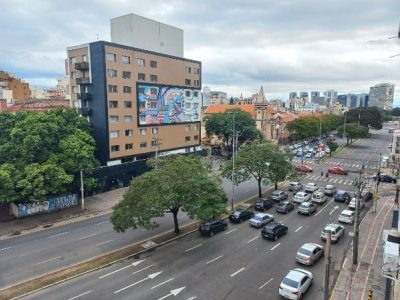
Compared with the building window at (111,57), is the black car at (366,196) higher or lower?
lower

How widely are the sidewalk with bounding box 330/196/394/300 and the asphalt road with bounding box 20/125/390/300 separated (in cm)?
96

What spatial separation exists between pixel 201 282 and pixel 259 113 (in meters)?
93.4

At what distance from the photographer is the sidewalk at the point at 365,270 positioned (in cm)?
2408

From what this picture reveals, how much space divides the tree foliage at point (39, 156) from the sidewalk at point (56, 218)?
9.79ft

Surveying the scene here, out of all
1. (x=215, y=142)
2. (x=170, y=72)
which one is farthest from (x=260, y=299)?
(x=215, y=142)

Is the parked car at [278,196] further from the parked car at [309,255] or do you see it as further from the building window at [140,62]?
the building window at [140,62]

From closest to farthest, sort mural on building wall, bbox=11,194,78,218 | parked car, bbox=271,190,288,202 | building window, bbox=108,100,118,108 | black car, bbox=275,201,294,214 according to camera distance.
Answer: mural on building wall, bbox=11,194,78,218 → black car, bbox=275,201,294,214 → parked car, bbox=271,190,288,202 → building window, bbox=108,100,118,108

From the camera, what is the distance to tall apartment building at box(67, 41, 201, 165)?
176 ft

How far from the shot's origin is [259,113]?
113000 mm

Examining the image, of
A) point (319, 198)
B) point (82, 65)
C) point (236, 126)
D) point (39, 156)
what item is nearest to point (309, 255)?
point (319, 198)

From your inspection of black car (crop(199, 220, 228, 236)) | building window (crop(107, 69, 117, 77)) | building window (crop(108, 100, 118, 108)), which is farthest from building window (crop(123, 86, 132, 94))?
black car (crop(199, 220, 228, 236))

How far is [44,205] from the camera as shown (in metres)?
43.8

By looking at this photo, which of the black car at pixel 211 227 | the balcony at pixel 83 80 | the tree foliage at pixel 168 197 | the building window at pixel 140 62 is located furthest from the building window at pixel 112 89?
the black car at pixel 211 227

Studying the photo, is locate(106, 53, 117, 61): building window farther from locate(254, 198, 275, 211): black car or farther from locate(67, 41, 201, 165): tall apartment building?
locate(254, 198, 275, 211): black car
